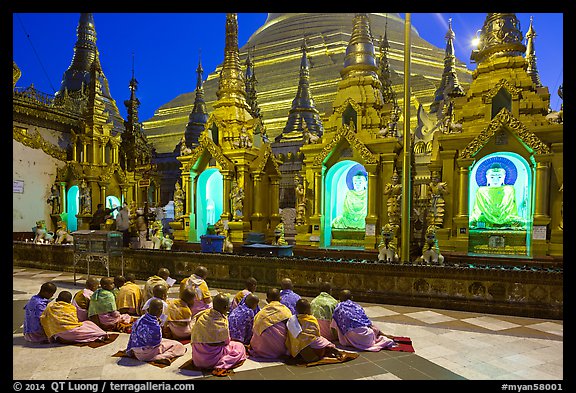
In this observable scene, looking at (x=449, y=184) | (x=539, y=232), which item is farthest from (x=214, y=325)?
(x=539, y=232)

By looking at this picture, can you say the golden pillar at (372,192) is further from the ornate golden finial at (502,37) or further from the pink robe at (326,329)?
the pink robe at (326,329)

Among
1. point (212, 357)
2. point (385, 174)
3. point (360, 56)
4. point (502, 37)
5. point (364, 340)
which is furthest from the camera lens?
point (360, 56)

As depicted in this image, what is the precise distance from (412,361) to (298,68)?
28185 mm

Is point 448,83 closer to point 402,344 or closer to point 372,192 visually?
point 372,192

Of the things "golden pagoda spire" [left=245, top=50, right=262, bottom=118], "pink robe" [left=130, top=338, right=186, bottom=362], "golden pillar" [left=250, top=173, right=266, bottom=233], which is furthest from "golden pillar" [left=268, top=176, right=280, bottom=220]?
"pink robe" [left=130, top=338, right=186, bottom=362]

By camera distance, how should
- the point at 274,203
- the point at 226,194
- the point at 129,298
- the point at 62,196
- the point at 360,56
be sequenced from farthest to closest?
1. the point at 62,196
2. the point at 274,203
3. the point at 226,194
4. the point at 360,56
5. the point at 129,298

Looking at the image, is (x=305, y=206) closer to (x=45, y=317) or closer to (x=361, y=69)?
(x=361, y=69)

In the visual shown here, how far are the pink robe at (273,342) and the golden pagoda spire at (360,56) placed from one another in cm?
1189

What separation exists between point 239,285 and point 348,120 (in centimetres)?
762

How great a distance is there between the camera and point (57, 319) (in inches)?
219

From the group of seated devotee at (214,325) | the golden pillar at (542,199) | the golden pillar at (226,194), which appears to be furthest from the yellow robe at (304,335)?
the golden pillar at (226,194)

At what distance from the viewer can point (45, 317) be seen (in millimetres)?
5590

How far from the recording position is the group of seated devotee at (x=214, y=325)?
191 inches

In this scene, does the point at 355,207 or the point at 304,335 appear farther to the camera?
the point at 355,207
